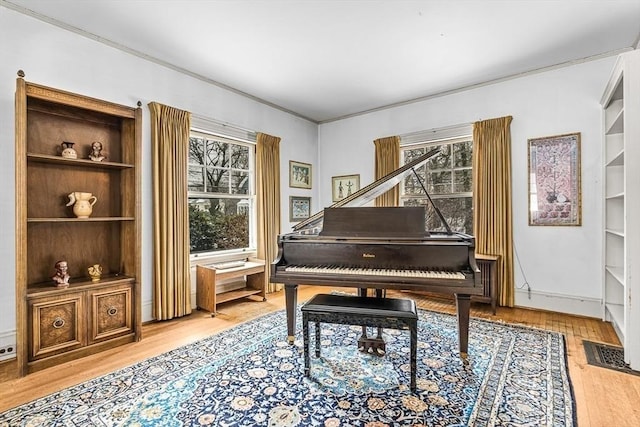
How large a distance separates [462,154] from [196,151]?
3765 millimetres

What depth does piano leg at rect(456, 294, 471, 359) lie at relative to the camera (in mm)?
2285

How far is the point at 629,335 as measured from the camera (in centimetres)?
239

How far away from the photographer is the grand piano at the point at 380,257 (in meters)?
2.30

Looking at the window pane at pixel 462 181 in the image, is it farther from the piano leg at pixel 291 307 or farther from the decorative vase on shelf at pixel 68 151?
the decorative vase on shelf at pixel 68 151

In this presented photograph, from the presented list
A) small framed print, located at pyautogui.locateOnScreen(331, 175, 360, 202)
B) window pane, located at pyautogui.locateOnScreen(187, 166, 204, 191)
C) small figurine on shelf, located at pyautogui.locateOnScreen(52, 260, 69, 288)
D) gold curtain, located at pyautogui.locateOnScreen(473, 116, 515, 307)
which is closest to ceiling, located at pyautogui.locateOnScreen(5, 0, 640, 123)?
gold curtain, located at pyautogui.locateOnScreen(473, 116, 515, 307)

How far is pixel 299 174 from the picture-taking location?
5535mm

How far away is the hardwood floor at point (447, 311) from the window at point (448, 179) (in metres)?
1.22

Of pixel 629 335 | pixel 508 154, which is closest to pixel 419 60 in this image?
pixel 508 154

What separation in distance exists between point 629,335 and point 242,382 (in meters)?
2.98

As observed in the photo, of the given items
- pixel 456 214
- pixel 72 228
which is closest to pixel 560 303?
pixel 456 214

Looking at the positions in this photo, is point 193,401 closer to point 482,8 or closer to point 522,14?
point 482,8

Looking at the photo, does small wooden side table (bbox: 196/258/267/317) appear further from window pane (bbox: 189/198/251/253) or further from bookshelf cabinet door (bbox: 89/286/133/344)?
bookshelf cabinet door (bbox: 89/286/133/344)

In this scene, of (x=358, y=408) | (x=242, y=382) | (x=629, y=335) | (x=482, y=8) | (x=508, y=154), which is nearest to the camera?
(x=358, y=408)

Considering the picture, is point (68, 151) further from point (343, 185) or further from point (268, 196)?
point (343, 185)
